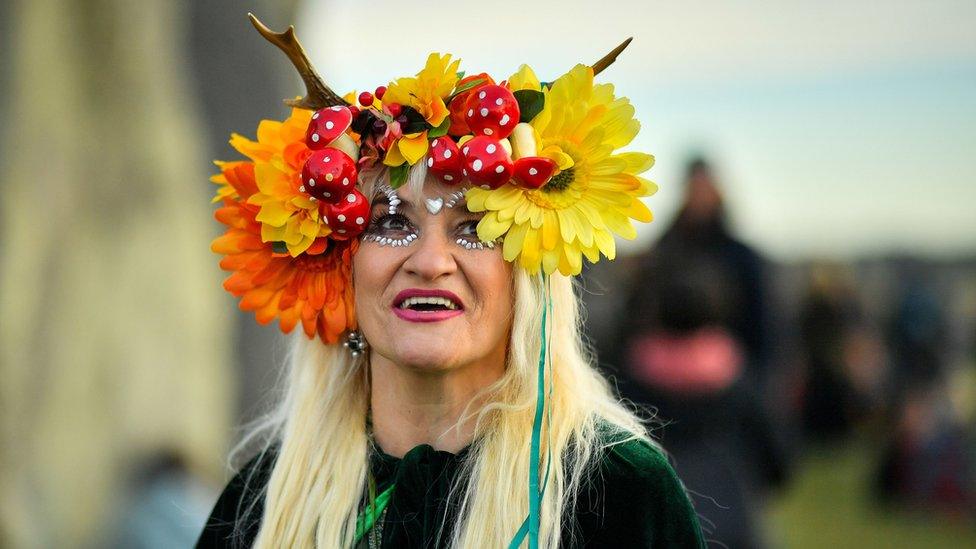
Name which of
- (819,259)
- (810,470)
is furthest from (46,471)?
(819,259)

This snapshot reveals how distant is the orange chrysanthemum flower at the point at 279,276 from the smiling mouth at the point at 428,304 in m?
0.21

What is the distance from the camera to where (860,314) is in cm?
1065

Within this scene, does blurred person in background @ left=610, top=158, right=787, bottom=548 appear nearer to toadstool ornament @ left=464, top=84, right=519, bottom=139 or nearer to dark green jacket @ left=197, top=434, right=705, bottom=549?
dark green jacket @ left=197, top=434, right=705, bottom=549

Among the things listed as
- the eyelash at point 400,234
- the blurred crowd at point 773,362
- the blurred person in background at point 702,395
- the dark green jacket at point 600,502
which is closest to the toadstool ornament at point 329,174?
the eyelash at point 400,234

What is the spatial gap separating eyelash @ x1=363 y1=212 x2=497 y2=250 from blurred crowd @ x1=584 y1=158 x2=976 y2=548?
495 millimetres

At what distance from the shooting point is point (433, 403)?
2.48 m

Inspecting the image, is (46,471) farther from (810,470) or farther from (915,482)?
(810,470)

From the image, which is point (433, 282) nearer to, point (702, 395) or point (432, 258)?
point (432, 258)

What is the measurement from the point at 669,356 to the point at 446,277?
263 centimetres

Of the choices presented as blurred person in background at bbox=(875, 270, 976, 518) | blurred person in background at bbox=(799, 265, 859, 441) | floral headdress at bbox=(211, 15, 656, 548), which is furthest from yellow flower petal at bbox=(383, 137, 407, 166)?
blurred person in background at bbox=(799, 265, 859, 441)

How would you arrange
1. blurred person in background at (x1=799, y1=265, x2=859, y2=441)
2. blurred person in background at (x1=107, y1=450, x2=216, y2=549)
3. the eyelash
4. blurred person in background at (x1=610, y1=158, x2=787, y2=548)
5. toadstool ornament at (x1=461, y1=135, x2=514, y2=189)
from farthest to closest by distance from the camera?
blurred person in background at (x1=799, y1=265, x2=859, y2=441)
blurred person in background at (x1=107, y1=450, x2=216, y2=549)
blurred person in background at (x1=610, y1=158, x2=787, y2=548)
the eyelash
toadstool ornament at (x1=461, y1=135, x2=514, y2=189)

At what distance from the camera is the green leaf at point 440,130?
93.0 inches

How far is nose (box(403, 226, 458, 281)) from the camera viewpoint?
2.32 meters

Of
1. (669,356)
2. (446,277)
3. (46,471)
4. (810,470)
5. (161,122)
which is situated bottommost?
(810,470)
